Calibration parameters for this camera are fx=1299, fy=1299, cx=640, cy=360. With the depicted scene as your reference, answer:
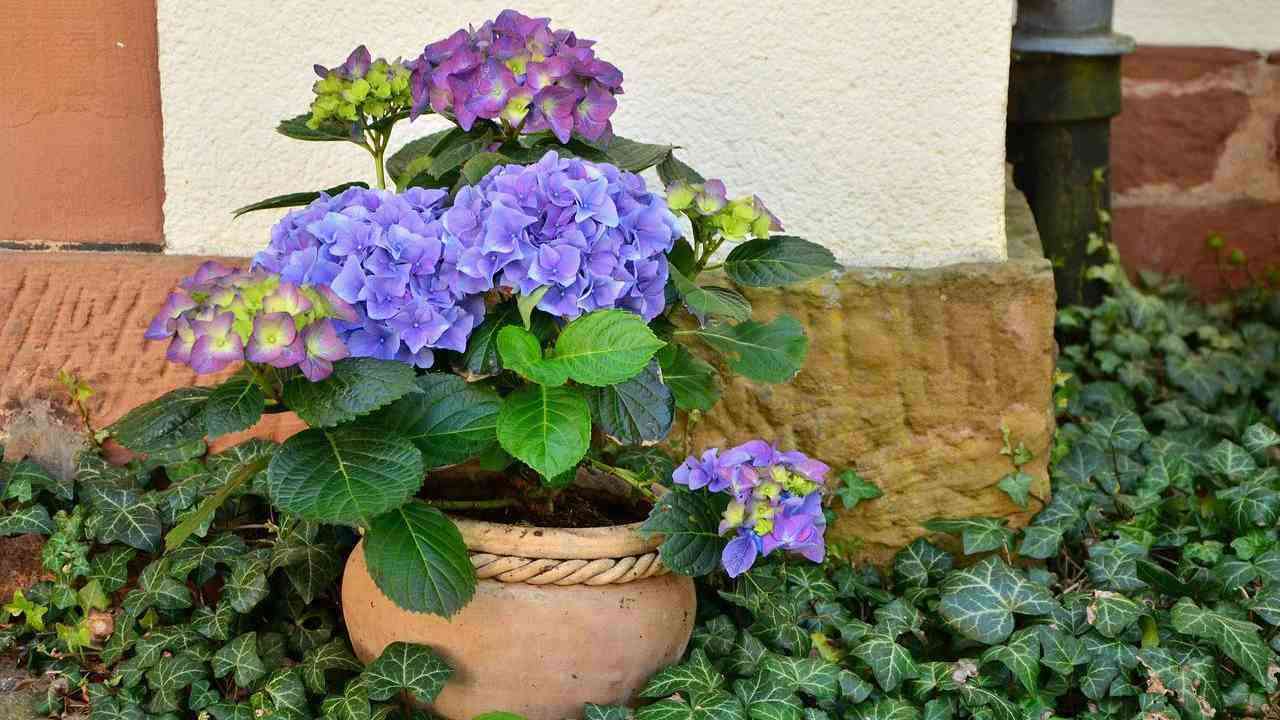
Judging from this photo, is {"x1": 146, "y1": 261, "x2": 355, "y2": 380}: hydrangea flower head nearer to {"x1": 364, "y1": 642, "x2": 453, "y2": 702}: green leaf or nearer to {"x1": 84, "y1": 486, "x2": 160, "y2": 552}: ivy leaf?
{"x1": 364, "y1": 642, "x2": 453, "y2": 702}: green leaf

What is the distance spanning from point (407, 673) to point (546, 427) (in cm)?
44

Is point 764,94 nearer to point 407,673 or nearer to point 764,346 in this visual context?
point 764,346

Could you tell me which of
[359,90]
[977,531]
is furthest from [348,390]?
[977,531]

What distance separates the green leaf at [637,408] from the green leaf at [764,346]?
5.7 inches

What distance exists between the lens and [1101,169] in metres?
3.21

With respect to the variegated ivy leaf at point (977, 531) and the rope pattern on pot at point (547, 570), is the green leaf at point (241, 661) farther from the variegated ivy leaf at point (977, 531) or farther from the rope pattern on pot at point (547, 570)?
the variegated ivy leaf at point (977, 531)

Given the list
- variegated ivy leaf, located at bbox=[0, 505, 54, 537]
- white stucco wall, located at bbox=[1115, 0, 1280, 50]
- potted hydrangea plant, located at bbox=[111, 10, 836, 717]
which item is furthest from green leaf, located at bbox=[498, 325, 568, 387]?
white stucco wall, located at bbox=[1115, 0, 1280, 50]

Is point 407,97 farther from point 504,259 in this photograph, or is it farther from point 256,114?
point 256,114

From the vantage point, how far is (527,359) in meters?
1.64

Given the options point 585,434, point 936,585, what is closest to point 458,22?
point 585,434

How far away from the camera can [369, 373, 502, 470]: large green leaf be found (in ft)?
5.56

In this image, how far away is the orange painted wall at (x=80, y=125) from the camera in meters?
2.41

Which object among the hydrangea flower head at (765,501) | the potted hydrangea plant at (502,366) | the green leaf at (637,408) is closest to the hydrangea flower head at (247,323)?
the potted hydrangea plant at (502,366)

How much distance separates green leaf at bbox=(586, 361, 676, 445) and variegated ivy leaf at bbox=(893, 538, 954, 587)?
32.7 inches
